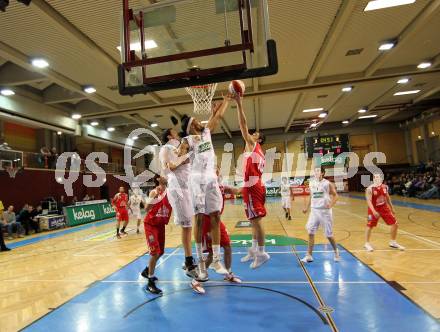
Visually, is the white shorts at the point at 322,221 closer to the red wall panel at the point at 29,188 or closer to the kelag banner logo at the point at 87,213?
the kelag banner logo at the point at 87,213

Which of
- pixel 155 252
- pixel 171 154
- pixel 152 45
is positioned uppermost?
pixel 152 45

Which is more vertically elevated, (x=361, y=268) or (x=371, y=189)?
(x=371, y=189)

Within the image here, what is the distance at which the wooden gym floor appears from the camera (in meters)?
4.40

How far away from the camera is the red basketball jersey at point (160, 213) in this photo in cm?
477

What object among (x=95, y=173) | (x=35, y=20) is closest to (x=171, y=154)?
(x=35, y=20)

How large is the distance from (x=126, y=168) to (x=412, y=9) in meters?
20.4

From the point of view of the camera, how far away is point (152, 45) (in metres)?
4.02

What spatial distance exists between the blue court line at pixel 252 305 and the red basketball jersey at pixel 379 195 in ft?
6.30

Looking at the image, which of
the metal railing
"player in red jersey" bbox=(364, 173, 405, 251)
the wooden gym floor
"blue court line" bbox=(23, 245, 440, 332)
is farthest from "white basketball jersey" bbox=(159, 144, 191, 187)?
the metal railing

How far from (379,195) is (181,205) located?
15.6ft

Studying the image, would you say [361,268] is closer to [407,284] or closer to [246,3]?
[407,284]

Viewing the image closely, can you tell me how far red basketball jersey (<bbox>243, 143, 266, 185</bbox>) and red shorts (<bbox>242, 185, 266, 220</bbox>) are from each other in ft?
0.41

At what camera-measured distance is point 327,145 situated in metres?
20.6

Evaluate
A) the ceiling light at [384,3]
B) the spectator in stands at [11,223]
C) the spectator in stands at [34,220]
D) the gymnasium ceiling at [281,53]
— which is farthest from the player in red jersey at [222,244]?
the spectator in stands at [34,220]
